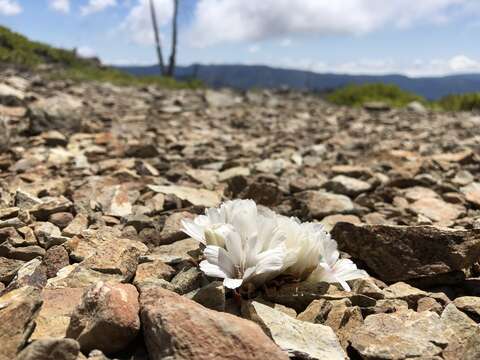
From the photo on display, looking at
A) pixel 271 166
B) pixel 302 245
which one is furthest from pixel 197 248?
pixel 271 166

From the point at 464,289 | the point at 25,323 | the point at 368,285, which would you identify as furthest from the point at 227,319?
the point at 464,289

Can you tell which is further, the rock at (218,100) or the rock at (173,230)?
the rock at (218,100)

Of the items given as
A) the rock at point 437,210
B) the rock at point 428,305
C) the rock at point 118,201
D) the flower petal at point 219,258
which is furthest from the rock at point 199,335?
the rock at point 437,210

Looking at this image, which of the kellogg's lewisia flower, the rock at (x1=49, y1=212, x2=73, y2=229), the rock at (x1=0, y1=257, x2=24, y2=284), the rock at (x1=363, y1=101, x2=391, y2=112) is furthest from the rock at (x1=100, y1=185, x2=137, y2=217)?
the rock at (x1=363, y1=101, x2=391, y2=112)

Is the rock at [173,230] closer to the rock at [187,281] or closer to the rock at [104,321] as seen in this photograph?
the rock at [187,281]

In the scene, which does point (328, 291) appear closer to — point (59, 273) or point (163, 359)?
point (163, 359)

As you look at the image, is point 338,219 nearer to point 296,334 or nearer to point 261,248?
point 261,248
